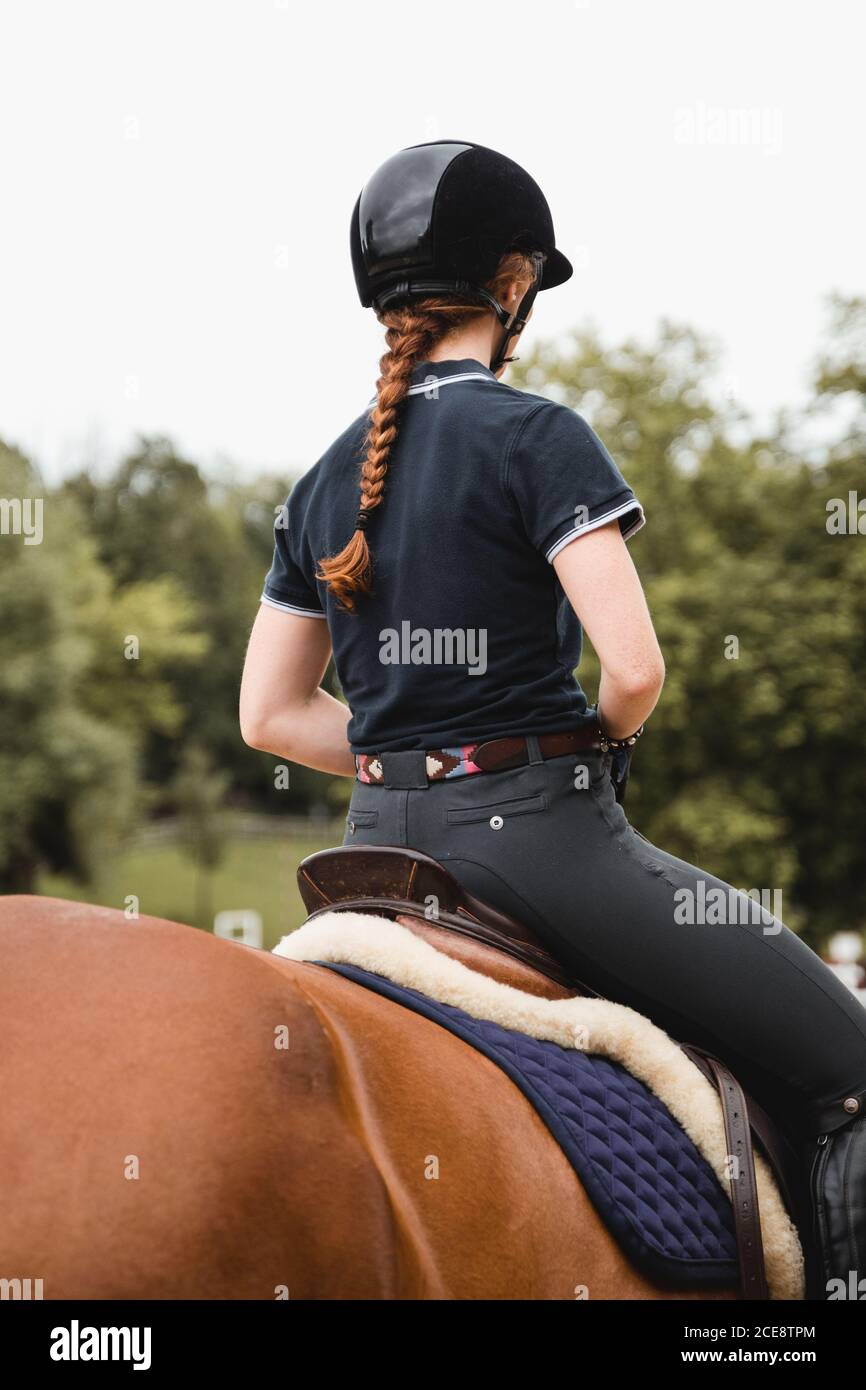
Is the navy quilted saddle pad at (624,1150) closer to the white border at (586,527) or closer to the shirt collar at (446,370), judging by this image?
the white border at (586,527)

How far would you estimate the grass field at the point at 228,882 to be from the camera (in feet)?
172

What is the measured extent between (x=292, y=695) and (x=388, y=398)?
73cm

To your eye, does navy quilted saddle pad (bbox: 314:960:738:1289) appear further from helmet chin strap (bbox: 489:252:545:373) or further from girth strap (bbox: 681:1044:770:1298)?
helmet chin strap (bbox: 489:252:545:373)

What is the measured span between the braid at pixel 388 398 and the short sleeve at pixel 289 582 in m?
0.24

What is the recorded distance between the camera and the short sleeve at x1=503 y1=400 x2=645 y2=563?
231 centimetres

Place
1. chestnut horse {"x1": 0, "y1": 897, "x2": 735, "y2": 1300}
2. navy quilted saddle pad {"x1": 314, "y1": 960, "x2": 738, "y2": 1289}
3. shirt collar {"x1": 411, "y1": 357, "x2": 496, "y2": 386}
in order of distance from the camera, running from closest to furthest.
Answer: chestnut horse {"x1": 0, "y1": 897, "x2": 735, "y2": 1300}
navy quilted saddle pad {"x1": 314, "y1": 960, "x2": 738, "y2": 1289}
shirt collar {"x1": 411, "y1": 357, "x2": 496, "y2": 386}

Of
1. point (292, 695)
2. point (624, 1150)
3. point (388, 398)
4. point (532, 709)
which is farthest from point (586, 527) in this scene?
point (624, 1150)

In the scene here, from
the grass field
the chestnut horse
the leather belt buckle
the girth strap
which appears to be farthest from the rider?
the grass field

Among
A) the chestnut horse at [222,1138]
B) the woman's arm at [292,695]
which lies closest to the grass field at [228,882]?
the woman's arm at [292,695]

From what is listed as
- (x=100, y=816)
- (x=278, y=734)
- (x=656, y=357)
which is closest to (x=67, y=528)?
(x=100, y=816)

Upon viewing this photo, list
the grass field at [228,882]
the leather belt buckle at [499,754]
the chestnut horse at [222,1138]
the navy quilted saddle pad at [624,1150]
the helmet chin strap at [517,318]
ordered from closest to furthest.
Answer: the chestnut horse at [222,1138]
the navy quilted saddle pad at [624,1150]
the leather belt buckle at [499,754]
the helmet chin strap at [517,318]
the grass field at [228,882]

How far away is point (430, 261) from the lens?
2.58 metres
